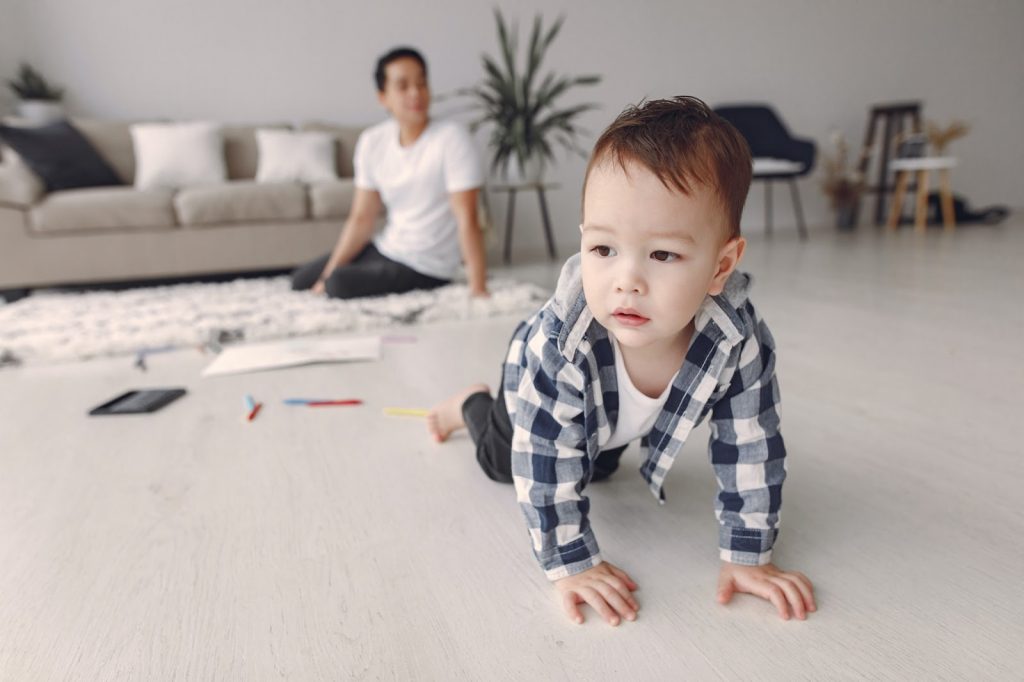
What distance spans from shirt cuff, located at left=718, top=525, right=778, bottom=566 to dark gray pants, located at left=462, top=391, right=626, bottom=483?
8.1 inches

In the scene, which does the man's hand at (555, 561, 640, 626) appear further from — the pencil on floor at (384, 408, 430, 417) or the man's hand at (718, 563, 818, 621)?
the pencil on floor at (384, 408, 430, 417)

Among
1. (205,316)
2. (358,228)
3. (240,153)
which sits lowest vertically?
(205,316)

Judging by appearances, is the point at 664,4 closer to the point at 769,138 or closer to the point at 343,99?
the point at 769,138

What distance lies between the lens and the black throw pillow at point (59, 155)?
3.11 meters

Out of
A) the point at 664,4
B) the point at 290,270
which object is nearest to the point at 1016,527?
the point at 290,270

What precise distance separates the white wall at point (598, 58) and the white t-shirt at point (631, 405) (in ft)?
10.8

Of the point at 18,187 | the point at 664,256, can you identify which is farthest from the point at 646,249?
the point at 18,187

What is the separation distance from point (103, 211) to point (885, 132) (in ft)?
17.4

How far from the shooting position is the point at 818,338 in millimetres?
1779

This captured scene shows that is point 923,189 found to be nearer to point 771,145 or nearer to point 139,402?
point 771,145

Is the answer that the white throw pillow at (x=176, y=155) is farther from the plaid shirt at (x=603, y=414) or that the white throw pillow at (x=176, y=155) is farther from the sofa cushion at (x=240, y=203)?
the plaid shirt at (x=603, y=414)

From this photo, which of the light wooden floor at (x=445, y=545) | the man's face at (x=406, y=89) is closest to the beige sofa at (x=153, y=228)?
the man's face at (x=406, y=89)

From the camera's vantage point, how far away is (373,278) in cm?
254

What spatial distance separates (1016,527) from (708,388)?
454mm
